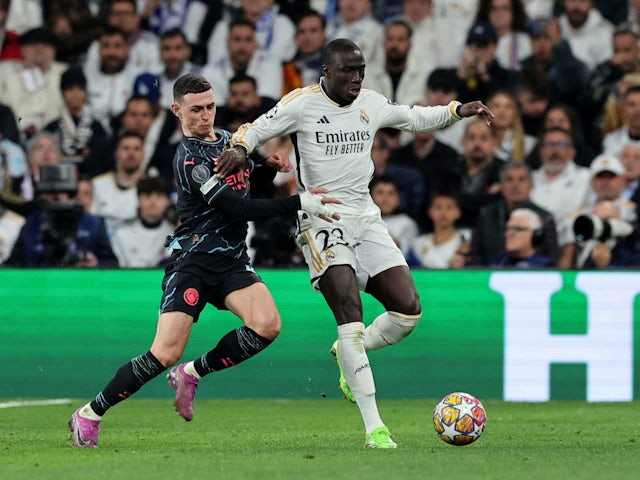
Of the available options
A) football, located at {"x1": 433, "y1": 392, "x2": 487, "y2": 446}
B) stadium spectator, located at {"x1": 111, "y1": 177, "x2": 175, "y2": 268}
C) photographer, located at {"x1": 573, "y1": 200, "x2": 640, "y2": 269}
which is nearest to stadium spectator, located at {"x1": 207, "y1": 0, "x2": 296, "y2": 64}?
stadium spectator, located at {"x1": 111, "y1": 177, "x2": 175, "y2": 268}

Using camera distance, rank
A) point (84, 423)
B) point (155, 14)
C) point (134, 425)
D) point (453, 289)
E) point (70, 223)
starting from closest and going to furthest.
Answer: point (84, 423) < point (134, 425) < point (453, 289) < point (70, 223) < point (155, 14)

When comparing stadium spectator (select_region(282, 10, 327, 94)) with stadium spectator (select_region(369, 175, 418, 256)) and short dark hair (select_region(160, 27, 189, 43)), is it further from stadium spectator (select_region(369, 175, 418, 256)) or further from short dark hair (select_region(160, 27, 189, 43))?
stadium spectator (select_region(369, 175, 418, 256))

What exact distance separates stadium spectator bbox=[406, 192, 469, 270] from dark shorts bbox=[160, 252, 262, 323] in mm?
5844

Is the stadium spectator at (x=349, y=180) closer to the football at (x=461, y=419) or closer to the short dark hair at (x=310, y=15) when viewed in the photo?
the football at (x=461, y=419)

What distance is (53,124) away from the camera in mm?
15875

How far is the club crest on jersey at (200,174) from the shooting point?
26.9 feet

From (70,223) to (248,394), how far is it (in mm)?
2875

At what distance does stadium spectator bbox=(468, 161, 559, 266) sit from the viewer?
13.7 metres

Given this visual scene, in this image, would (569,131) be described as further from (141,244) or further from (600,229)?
(141,244)

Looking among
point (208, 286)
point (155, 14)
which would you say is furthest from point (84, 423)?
point (155, 14)

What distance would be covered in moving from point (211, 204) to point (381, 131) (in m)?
7.19

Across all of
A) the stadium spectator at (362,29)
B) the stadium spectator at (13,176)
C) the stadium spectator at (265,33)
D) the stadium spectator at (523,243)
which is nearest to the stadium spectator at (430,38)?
the stadium spectator at (362,29)

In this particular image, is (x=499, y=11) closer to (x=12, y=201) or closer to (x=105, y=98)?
(x=105, y=98)

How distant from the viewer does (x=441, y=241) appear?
46.8 feet
